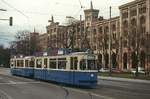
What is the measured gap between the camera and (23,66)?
52219mm

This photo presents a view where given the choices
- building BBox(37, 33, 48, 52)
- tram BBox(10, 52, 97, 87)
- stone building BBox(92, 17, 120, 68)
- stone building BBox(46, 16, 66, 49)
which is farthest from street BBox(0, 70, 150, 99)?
building BBox(37, 33, 48, 52)

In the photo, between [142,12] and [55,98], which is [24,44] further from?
[55,98]

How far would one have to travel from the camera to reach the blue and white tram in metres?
47.4

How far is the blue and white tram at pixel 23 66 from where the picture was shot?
4742 cm

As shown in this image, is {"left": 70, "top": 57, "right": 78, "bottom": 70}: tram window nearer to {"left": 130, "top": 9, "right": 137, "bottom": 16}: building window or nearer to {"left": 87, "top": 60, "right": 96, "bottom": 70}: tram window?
{"left": 87, "top": 60, "right": 96, "bottom": 70}: tram window

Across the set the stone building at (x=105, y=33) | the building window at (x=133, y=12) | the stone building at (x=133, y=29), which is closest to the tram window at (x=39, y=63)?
the stone building at (x=133, y=29)

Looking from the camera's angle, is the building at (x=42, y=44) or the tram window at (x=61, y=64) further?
the building at (x=42, y=44)

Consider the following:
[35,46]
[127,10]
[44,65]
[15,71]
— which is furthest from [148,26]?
[44,65]

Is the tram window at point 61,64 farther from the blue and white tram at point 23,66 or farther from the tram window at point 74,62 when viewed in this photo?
the blue and white tram at point 23,66

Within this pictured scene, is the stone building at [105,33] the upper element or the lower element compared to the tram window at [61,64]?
upper

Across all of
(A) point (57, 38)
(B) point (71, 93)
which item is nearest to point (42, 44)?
(A) point (57, 38)

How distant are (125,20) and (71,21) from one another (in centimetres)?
3051

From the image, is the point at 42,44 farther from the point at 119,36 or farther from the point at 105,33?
the point at 119,36

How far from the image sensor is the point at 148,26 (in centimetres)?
10344
